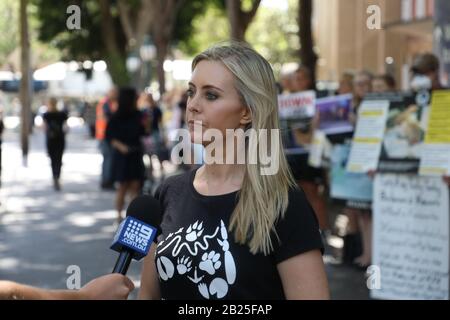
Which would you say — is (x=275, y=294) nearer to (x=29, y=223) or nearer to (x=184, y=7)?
(x=29, y=223)

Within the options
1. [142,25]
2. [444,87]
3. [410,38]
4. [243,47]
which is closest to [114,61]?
[142,25]

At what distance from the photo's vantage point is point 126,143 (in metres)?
11.8

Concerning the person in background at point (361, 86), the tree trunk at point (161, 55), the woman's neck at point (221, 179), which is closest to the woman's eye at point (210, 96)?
the woman's neck at point (221, 179)

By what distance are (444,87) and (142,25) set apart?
81.8 feet

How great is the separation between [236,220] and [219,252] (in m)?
0.11

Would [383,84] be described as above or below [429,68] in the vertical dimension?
below

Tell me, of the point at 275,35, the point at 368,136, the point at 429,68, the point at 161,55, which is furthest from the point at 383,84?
the point at 275,35

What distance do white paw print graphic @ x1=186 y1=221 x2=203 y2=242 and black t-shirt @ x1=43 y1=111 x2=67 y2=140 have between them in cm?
1439

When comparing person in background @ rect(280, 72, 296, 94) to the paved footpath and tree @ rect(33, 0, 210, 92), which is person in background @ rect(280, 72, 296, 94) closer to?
the paved footpath

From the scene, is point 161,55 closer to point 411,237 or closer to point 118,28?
point 118,28

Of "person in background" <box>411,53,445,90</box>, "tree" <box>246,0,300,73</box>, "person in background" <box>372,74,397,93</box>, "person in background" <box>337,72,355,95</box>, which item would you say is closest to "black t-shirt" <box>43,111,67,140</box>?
"person in background" <box>337,72,355,95</box>

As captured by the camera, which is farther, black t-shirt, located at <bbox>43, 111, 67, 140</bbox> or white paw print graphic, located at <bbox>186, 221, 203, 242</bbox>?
black t-shirt, located at <bbox>43, 111, 67, 140</bbox>

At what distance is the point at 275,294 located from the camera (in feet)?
8.83

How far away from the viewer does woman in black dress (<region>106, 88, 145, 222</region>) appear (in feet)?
38.5
